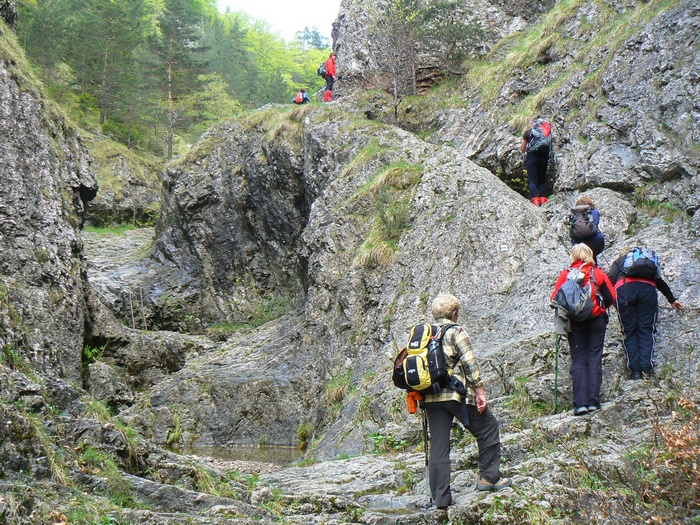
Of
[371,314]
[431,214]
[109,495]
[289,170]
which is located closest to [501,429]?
[109,495]

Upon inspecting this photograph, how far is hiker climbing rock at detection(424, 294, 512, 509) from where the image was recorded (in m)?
4.97

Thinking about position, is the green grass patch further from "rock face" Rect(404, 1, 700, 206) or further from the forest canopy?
"rock face" Rect(404, 1, 700, 206)

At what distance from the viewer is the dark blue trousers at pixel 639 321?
6.83 metres

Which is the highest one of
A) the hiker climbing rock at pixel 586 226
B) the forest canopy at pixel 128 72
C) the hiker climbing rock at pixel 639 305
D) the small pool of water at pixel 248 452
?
the forest canopy at pixel 128 72

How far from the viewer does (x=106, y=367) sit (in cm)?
1348

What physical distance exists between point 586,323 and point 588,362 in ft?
1.39

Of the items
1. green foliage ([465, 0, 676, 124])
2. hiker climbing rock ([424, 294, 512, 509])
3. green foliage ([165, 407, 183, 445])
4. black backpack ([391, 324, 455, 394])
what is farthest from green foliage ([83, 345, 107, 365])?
green foliage ([465, 0, 676, 124])

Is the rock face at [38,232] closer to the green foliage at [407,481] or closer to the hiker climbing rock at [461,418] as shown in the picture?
the green foliage at [407,481]

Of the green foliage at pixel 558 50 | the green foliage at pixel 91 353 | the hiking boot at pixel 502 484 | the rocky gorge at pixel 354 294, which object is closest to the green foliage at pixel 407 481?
the rocky gorge at pixel 354 294

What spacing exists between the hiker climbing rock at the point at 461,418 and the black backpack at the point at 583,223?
4.32 m

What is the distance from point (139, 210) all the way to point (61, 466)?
25981mm

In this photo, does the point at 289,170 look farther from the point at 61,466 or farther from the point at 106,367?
the point at 61,466

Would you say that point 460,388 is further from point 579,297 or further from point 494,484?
point 579,297

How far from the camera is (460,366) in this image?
16.6 feet
